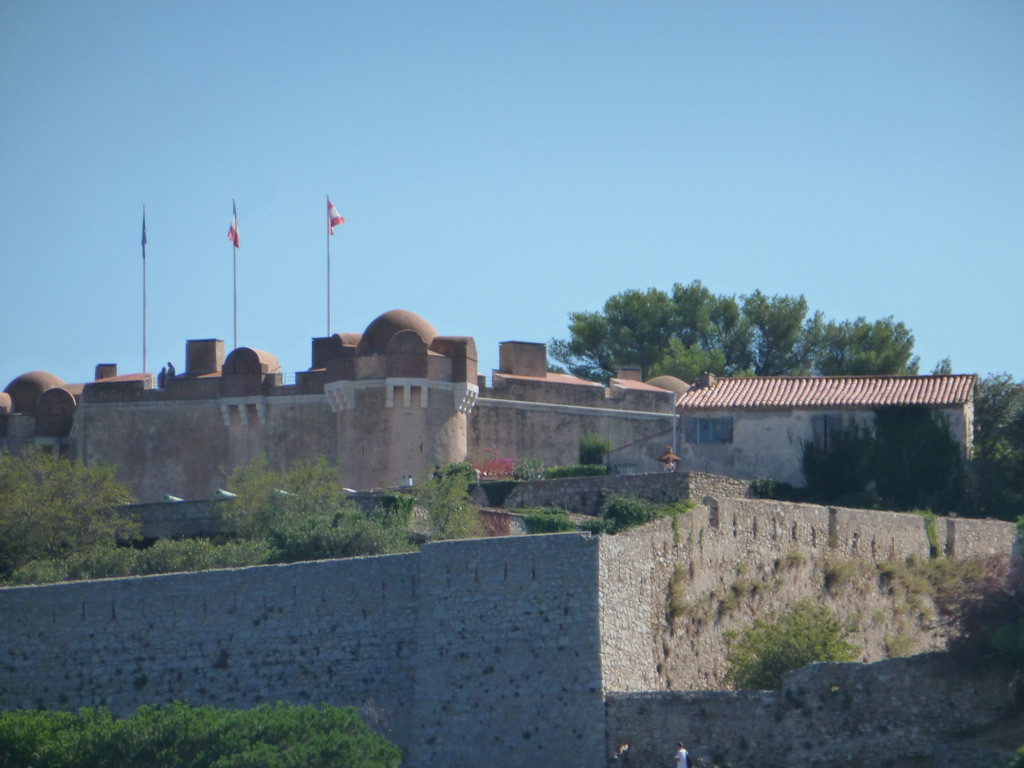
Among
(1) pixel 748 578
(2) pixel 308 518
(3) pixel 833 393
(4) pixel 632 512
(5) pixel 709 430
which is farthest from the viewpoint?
(3) pixel 833 393

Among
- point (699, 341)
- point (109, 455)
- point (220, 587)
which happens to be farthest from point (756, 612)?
point (699, 341)

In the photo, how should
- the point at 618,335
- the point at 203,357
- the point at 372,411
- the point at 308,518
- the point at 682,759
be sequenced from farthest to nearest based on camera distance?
1. the point at 618,335
2. the point at 203,357
3. the point at 372,411
4. the point at 308,518
5. the point at 682,759

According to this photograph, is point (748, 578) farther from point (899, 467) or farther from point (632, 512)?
point (899, 467)

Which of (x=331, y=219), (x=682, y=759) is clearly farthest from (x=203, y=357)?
(x=682, y=759)

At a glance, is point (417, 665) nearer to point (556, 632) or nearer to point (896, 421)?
point (556, 632)

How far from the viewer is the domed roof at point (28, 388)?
206 ft

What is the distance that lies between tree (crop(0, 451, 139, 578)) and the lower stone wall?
53.2 feet

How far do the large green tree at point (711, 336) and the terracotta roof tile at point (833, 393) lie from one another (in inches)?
765

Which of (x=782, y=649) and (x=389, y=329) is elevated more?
(x=389, y=329)

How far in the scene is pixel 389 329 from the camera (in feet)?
175

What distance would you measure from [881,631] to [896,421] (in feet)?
22.1

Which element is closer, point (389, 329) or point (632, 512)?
point (632, 512)

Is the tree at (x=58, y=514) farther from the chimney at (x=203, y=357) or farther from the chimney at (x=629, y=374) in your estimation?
the chimney at (x=629, y=374)

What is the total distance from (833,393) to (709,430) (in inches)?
119
